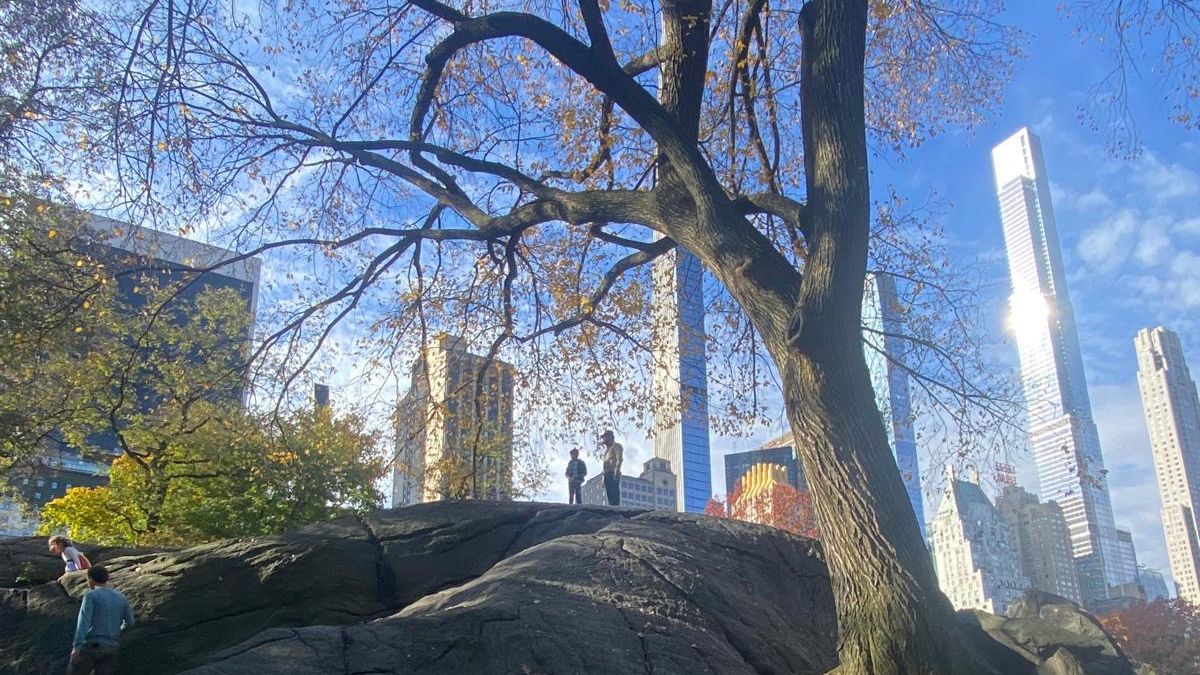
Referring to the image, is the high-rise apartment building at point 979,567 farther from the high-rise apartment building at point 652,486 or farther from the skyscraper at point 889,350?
the skyscraper at point 889,350

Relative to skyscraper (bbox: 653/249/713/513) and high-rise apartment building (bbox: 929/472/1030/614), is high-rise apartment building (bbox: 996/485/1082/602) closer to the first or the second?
high-rise apartment building (bbox: 929/472/1030/614)

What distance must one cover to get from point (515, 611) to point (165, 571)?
6.51 metres

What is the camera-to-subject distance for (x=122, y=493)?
20.0 meters

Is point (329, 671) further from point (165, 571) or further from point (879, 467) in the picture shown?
point (165, 571)

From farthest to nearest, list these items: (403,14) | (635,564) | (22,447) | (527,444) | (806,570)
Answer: (527,444) < (22,447) < (403,14) < (806,570) < (635,564)

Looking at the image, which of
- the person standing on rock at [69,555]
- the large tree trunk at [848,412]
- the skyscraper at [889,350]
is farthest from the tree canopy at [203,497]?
the large tree trunk at [848,412]

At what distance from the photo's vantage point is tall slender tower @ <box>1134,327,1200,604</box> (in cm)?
10894

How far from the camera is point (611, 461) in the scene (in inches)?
583

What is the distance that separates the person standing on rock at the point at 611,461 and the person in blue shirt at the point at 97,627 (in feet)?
25.0

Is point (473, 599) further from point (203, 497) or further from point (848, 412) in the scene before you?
point (203, 497)

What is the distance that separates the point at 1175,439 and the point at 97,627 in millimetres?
142241

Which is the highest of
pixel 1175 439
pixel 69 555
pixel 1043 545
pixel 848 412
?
pixel 1175 439

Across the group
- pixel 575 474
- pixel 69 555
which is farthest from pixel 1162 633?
pixel 69 555

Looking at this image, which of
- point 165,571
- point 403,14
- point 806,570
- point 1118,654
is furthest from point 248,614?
point 1118,654
